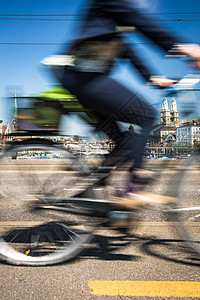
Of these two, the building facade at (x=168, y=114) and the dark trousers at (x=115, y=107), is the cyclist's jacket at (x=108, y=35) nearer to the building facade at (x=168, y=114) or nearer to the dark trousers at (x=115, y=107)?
the dark trousers at (x=115, y=107)

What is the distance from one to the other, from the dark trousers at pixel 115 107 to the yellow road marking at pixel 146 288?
2.78ft

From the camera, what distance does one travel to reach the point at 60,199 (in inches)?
78.0

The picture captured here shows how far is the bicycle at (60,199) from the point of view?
1866 millimetres

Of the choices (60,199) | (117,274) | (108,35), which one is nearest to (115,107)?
(108,35)

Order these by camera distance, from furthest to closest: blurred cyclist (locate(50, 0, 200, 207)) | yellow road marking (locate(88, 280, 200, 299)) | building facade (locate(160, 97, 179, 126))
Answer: building facade (locate(160, 97, 179, 126)), blurred cyclist (locate(50, 0, 200, 207)), yellow road marking (locate(88, 280, 200, 299))

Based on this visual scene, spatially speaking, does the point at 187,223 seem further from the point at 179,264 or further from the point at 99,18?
the point at 99,18

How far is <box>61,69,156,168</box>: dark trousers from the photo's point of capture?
1859 millimetres

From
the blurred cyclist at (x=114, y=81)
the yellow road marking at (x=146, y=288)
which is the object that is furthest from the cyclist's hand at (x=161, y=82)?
the yellow road marking at (x=146, y=288)

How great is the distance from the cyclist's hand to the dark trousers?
6.7 inches

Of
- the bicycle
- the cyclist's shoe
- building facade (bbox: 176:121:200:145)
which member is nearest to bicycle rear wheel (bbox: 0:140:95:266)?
the bicycle

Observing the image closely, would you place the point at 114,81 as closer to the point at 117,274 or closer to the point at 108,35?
the point at 108,35

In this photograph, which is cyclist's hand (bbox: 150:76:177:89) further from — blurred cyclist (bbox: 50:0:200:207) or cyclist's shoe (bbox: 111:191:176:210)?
cyclist's shoe (bbox: 111:191:176:210)

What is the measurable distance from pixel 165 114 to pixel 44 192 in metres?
1.16

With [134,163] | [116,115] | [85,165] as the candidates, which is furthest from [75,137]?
[134,163]
